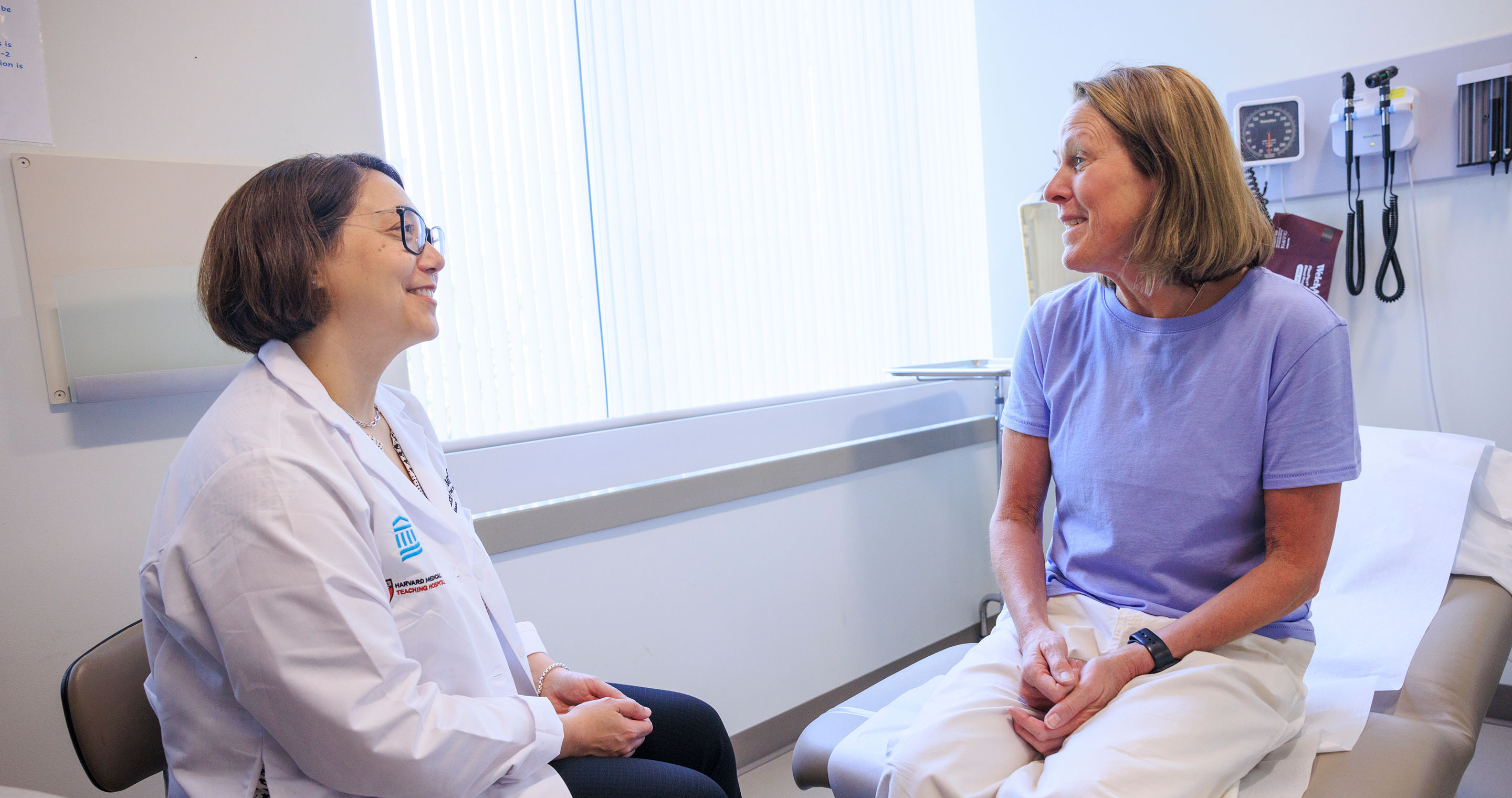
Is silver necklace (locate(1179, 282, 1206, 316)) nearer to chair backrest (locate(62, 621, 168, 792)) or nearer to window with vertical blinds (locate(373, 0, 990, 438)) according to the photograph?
chair backrest (locate(62, 621, 168, 792))

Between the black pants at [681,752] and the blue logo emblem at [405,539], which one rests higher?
the blue logo emblem at [405,539]

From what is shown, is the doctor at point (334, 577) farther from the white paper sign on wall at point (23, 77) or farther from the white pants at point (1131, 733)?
the white paper sign on wall at point (23, 77)

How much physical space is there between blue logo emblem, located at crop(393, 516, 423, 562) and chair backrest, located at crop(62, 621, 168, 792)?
318 millimetres

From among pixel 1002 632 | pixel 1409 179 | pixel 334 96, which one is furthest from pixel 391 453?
pixel 1409 179

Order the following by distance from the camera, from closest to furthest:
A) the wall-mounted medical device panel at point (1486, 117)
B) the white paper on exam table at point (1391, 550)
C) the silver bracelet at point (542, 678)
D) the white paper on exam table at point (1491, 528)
A: the silver bracelet at point (542, 678)
the white paper on exam table at point (1391, 550)
the white paper on exam table at point (1491, 528)
the wall-mounted medical device panel at point (1486, 117)

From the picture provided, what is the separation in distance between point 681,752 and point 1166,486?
0.85 metres

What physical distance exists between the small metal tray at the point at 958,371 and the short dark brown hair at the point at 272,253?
170 cm

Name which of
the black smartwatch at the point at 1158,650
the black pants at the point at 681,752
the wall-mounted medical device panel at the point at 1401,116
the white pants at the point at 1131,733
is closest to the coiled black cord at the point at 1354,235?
the wall-mounted medical device panel at the point at 1401,116

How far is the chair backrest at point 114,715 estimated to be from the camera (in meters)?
1.03

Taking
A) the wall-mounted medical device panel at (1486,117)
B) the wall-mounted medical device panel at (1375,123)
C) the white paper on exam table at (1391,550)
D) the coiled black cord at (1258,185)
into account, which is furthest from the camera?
the coiled black cord at (1258,185)

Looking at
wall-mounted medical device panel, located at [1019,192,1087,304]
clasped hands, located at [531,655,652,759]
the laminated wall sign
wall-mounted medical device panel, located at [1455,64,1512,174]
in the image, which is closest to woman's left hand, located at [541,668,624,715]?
clasped hands, located at [531,655,652,759]

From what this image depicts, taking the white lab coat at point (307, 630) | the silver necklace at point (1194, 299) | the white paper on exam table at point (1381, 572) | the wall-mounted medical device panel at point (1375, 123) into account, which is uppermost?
the wall-mounted medical device panel at point (1375, 123)

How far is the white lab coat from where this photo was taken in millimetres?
903

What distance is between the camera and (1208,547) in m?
1.26
